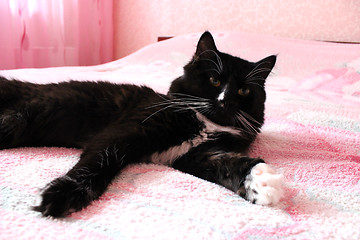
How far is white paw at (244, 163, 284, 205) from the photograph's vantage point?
2.29ft

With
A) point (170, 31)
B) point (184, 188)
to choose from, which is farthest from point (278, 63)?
point (184, 188)

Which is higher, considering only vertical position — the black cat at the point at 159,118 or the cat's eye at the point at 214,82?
the cat's eye at the point at 214,82

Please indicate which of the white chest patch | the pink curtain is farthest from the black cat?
the pink curtain

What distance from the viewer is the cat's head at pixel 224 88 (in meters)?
1.06

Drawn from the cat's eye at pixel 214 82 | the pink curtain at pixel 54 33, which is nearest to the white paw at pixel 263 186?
the cat's eye at pixel 214 82

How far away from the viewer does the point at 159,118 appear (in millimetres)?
1012

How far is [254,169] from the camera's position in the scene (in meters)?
0.80

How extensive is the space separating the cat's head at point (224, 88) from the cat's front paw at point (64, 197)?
1.65ft

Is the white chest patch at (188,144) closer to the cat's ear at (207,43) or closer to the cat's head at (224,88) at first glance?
the cat's head at (224,88)

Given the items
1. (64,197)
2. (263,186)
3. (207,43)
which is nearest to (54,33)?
(207,43)

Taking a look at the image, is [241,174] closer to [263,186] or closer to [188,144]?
[263,186]

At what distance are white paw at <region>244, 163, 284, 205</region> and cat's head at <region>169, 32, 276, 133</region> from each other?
299mm

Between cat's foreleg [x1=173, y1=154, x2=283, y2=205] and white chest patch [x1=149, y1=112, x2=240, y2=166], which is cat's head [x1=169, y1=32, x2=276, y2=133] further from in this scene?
cat's foreleg [x1=173, y1=154, x2=283, y2=205]

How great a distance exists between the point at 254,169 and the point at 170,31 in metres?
2.76
